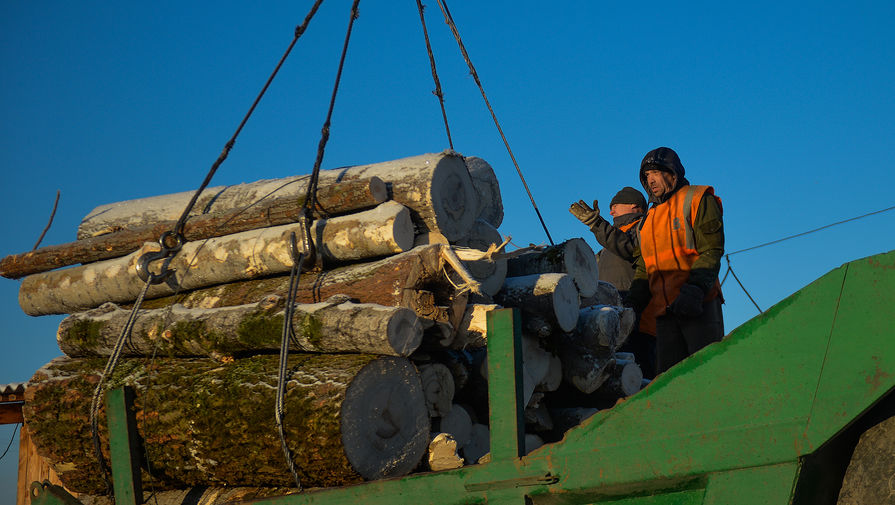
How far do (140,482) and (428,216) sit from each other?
212 cm

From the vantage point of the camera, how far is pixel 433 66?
6047 millimetres

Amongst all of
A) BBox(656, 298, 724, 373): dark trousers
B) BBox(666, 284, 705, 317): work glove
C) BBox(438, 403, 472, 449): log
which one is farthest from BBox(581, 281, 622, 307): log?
BBox(438, 403, 472, 449): log

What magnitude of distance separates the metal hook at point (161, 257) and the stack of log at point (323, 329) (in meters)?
0.06

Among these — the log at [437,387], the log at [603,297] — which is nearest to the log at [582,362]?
the log at [603,297]

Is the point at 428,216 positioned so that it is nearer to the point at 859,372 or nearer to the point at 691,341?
the point at 691,341

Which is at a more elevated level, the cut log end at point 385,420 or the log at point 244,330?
the log at point 244,330

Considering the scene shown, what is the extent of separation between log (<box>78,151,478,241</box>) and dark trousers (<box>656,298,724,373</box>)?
1.36 metres

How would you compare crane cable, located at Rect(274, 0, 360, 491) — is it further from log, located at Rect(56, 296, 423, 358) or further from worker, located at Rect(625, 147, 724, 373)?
worker, located at Rect(625, 147, 724, 373)

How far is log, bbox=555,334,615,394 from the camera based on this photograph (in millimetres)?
5688

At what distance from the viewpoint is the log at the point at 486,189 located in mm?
6055

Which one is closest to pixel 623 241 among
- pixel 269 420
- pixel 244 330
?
pixel 244 330

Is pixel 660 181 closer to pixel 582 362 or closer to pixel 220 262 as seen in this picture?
pixel 582 362

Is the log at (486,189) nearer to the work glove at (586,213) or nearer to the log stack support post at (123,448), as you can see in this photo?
the work glove at (586,213)

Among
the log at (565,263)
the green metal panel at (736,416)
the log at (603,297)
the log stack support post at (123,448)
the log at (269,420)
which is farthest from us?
the log at (603,297)
